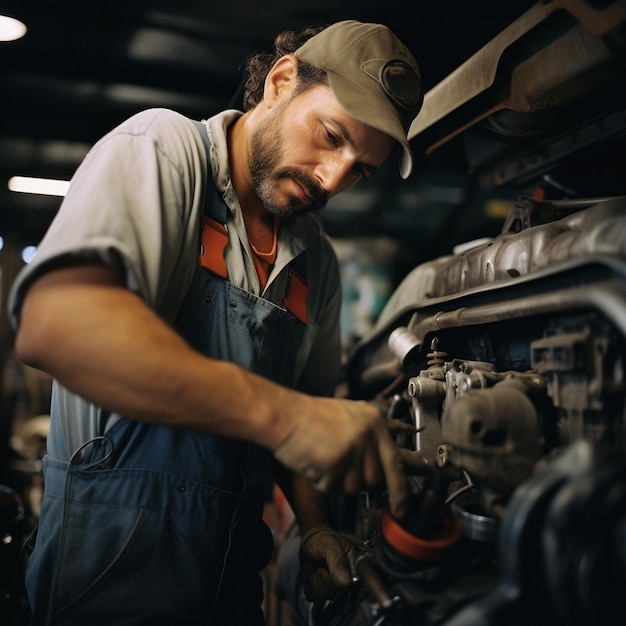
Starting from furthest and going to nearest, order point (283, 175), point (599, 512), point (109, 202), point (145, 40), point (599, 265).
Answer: point (145, 40), point (283, 175), point (109, 202), point (599, 265), point (599, 512)

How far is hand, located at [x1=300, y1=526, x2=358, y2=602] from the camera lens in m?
1.16

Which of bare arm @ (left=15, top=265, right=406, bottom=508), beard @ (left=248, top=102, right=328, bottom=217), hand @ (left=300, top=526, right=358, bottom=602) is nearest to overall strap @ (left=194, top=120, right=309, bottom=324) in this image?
beard @ (left=248, top=102, right=328, bottom=217)

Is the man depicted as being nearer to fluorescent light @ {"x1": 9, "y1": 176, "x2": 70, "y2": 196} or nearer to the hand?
the hand

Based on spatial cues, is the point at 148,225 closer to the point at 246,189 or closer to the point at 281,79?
the point at 246,189

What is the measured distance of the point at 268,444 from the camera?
79 cm

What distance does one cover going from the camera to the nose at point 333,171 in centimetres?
118

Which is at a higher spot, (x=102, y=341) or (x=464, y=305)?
(x=464, y=305)

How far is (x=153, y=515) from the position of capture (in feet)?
3.54

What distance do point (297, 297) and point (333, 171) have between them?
337 millimetres

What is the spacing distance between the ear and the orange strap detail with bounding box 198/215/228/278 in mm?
321

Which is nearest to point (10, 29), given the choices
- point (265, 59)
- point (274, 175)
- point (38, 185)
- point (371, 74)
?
point (265, 59)

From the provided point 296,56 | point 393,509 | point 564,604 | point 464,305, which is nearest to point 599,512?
point 564,604

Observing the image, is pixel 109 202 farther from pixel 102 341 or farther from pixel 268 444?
pixel 268 444

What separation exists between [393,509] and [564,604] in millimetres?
257
